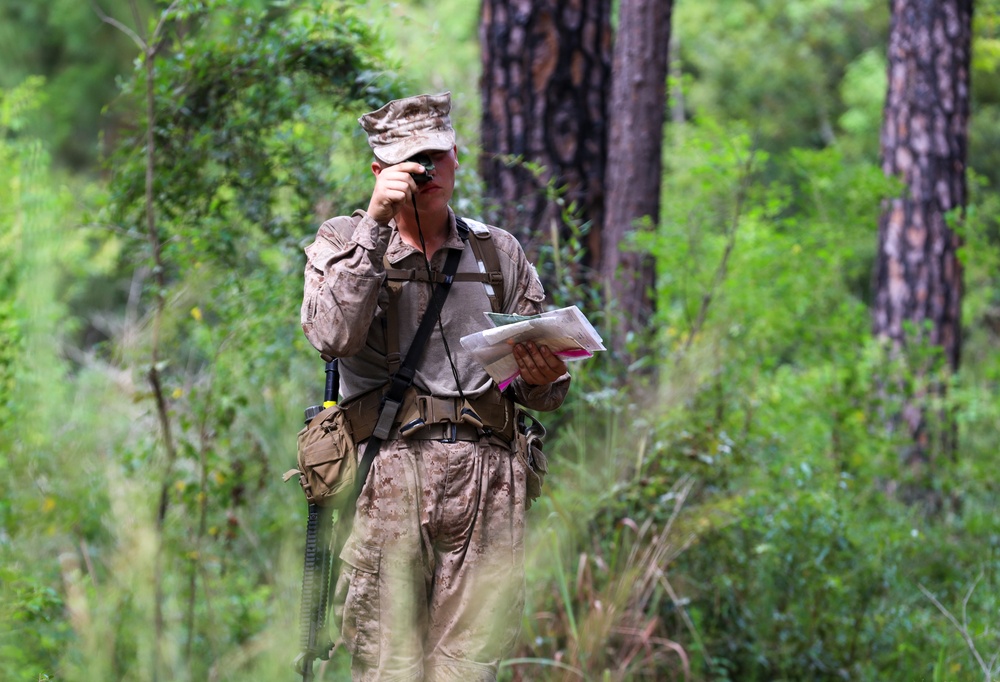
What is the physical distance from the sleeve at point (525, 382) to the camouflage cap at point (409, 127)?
1.77 feet

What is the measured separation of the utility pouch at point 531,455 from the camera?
341cm

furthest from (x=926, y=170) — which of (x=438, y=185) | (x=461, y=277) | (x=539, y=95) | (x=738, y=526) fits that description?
(x=438, y=185)

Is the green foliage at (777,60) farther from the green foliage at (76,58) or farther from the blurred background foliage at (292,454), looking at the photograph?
the blurred background foliage at (292,454)

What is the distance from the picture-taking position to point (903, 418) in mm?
7707

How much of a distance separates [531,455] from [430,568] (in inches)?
20.0

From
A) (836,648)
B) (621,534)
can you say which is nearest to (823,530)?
(836,648)

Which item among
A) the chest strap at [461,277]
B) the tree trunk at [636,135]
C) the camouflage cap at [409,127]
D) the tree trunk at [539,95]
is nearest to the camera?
the camouflage cap at [409,127]

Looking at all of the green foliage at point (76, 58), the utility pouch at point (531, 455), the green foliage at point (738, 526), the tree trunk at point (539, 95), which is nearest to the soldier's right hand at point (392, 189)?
the utility pouch at point (531, 455)

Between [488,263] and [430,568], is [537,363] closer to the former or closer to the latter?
[488,263]

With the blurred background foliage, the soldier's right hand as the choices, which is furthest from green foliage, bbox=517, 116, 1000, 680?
the soldier's right hand

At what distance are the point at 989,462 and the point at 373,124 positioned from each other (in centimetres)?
539

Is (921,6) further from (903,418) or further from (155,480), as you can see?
(155,480)

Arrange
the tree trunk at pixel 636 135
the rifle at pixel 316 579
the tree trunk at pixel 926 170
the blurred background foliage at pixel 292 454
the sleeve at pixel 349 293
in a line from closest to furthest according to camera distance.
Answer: the sleeve at pixel 349 293
the rifle at pixel 316 579
the blurred background foliage at pixel 292 454
the tree trunk at pixel 636 135
the tree trunk at pixel 926 170

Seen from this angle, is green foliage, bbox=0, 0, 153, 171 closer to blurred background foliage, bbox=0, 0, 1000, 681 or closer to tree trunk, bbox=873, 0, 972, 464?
blurred background foliage, bbox=0, 0, 1000, 681
